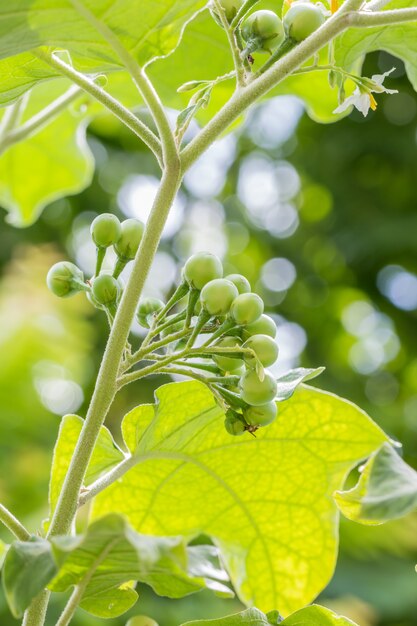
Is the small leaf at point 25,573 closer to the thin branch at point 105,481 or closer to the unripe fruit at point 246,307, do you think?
the thin branch at point 105,481

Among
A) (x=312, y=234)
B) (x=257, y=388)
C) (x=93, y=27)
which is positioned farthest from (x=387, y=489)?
(x=312, y=234)

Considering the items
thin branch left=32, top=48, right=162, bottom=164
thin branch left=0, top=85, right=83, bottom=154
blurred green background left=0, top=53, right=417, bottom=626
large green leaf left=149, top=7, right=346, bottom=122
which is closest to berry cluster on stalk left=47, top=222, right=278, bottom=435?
thin branch left=32, top=48, right=162, bottom=164

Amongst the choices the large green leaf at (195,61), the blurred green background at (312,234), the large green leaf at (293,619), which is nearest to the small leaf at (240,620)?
the large green leaf at (293,619)

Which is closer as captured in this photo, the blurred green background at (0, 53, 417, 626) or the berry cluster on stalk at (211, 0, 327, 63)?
the berry cluster on stalk at (211, 0, 327, 63)

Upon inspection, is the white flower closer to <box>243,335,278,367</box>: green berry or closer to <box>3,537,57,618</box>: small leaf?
<box>243,335,278,367</box>: green berry

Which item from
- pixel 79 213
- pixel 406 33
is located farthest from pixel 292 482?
pixel 79 213

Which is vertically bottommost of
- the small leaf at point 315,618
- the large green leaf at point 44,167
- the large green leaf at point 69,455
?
the small leaf at point 315,618
